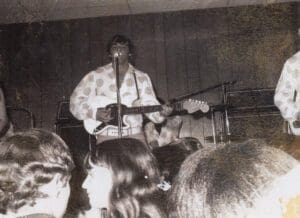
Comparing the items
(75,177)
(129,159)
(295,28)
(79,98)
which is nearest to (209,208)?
(129,159)

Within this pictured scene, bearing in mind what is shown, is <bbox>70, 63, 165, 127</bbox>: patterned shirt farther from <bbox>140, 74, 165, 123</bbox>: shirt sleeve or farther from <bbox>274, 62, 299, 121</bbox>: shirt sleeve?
<bbox>274, 62, 299, 121</bbox>: shirt sleeve

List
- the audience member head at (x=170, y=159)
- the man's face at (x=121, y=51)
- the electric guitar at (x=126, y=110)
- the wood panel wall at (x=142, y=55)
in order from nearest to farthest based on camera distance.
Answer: the audience member head at (x=170, y=159) < the electric guitar at (x=126, y=110) < the man's face at (x=121, y=51) < the wood panel wall at (x=142, y=55)

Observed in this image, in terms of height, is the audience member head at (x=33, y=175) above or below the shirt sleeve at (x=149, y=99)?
below

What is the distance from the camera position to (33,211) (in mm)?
645

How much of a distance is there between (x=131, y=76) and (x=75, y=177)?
1.63 feet

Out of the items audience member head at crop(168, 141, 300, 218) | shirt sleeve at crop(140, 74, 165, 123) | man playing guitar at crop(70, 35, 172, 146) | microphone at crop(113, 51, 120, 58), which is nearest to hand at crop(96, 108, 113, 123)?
man playing guitar at crop(70, 35, 172, 146)

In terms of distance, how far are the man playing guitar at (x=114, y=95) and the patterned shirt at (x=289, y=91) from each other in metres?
0.35

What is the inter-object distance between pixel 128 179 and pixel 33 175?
0.17m

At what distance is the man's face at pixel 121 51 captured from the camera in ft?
4.50

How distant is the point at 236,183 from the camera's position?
381 millimetres

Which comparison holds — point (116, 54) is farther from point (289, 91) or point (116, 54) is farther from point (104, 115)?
point (289, 91)

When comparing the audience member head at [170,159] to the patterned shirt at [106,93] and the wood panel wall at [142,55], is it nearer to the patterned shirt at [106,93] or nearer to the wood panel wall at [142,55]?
the patterned shirt at [106,93]

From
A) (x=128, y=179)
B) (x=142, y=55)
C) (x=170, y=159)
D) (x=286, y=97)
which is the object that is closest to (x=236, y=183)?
(x=128, y=179)

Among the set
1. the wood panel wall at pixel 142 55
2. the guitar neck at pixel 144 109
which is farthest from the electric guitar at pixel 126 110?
the wood panel wall at pixel 142 55
